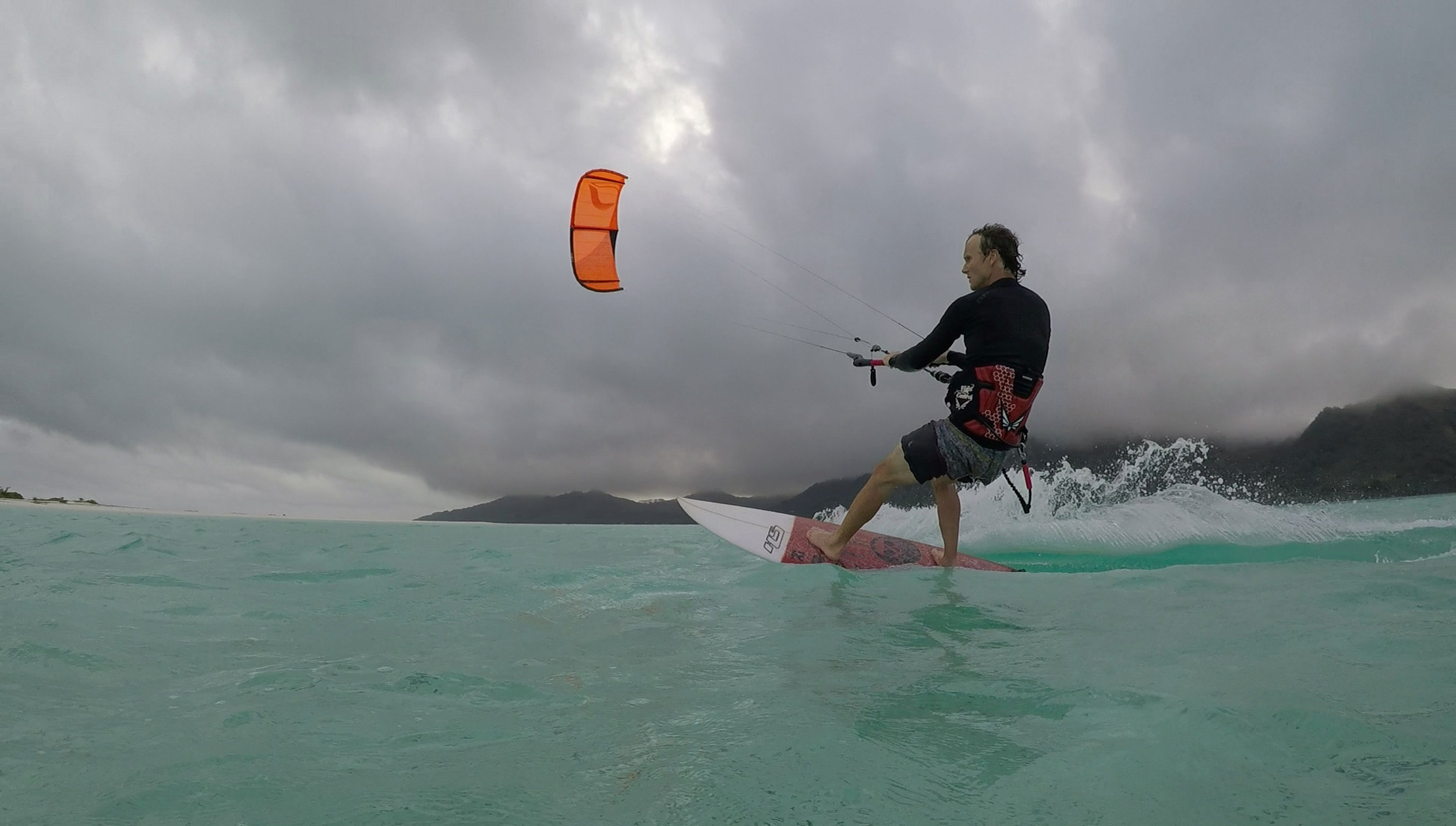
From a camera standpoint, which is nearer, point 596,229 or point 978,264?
point 978,264

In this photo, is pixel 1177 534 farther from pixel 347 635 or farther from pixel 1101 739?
pixel 347 635

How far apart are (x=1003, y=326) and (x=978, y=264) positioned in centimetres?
54

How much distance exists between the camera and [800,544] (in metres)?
6.72

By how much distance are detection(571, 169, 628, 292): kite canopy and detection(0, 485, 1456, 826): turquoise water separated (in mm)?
5574

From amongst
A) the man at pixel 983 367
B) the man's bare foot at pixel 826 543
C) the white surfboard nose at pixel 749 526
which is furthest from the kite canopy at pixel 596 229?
the man at pixel 983 367

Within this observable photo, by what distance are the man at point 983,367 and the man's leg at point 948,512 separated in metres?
0.30

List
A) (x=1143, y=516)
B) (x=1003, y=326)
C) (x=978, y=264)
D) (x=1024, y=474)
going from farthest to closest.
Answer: (x=1143, y=516)
(x=1024, y=474)
(x=978, y=264)
(x=1003, y=326)

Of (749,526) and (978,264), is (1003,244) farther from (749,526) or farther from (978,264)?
(749,526)

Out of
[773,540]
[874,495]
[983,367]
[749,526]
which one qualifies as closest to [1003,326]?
[983,367]

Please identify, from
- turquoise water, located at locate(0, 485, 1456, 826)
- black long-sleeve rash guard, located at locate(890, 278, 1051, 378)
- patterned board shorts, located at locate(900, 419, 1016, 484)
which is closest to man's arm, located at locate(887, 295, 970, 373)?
black long-sleeve rash guard, located at locate(890, 278, 1051, 378)

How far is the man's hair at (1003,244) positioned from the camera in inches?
204

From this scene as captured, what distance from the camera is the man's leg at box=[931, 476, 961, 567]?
5906 mm

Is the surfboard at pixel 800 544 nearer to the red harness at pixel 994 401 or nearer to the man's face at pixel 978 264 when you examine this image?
the red harness at pixel 994 401

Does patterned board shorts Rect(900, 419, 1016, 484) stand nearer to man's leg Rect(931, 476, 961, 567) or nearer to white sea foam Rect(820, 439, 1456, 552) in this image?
man's leg Rect(931, 476, 961, 567)
